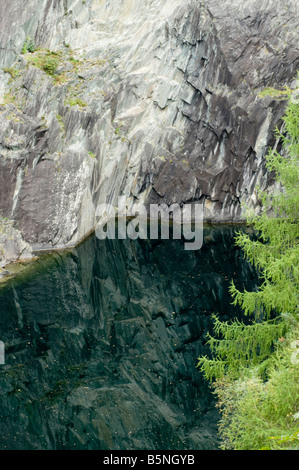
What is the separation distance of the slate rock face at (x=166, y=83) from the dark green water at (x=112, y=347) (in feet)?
28.0

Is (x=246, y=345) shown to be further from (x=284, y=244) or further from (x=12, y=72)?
(x=12, y=72)

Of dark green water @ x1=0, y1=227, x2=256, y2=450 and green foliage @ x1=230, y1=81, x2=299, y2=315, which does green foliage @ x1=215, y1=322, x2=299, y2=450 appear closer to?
green foliage @ x1=230, y1=81, x2=299, y2=315

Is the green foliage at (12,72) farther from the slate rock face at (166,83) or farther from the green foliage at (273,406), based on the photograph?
the green foliage at (273,406)

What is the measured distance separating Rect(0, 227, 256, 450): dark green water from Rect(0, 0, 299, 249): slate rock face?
8.54 m

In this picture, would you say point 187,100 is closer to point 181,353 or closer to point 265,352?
point 181,353

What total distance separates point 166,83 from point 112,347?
28098 millimetres

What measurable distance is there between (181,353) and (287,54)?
31528 millimetres

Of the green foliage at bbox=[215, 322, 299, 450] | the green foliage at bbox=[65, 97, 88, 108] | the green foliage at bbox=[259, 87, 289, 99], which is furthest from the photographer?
the green foliage at bbox=[259, 87, 289, 99]

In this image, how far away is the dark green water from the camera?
17062 mm

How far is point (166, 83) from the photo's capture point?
43.9 meters

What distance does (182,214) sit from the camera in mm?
45031

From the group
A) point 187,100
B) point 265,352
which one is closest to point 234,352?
point 265,352

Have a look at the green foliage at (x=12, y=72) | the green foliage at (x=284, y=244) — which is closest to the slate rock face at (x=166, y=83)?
the green foliage at (x=12, y=72)

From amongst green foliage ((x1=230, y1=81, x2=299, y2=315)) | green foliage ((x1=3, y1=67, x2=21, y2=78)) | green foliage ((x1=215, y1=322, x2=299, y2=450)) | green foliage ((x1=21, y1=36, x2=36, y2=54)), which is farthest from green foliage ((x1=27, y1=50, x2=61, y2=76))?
green foliage ((x1=215, y1=322, x2=299, y2=450))
